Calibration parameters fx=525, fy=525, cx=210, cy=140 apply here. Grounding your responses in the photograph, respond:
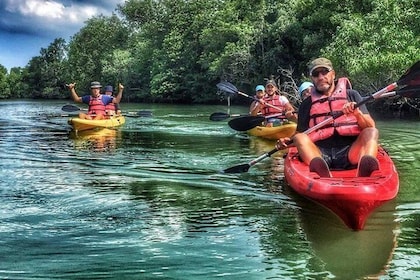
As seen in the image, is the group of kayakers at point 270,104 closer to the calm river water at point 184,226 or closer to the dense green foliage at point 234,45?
the calm river water at point 184,226

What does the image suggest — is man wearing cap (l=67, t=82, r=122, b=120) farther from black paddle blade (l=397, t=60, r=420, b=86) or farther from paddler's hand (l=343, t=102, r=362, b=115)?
paddler's hand (l=343, t=102, r=362, b=115)

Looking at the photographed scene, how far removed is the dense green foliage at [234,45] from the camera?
14492mm

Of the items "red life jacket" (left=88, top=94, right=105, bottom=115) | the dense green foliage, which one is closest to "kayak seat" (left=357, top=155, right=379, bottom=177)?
"red life jacket" (left=88, top=94, right=105, bottom=115)

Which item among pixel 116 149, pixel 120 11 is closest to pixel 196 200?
pixel 116 149

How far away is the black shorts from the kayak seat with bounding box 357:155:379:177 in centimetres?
59

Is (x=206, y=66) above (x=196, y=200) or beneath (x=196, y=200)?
above

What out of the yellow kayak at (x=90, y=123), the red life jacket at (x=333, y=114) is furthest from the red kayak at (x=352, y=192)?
the yellow kayak at (x=90, y=123)

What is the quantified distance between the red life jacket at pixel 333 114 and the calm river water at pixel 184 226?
0.70m

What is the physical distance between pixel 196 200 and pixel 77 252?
176cm

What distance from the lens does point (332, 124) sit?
16.4ft

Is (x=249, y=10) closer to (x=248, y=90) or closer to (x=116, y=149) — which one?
(x=248, y=90)

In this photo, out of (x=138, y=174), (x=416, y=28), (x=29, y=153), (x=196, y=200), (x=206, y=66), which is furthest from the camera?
(x=206, y=66)

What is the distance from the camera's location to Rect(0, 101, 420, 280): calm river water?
329cm

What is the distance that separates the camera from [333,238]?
3850 millimetres
